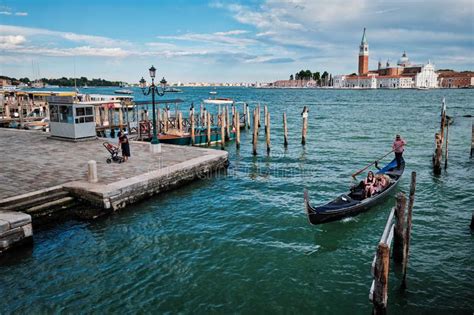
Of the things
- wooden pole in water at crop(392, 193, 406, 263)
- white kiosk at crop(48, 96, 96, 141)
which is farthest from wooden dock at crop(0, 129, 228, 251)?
wooden pole in water at crop(392, 193, 406, 263)

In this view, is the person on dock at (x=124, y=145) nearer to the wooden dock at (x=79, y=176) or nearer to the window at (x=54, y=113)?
the wooden dock at (x=79, y=176)

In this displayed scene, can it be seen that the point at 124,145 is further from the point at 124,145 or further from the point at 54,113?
the point at 54,113

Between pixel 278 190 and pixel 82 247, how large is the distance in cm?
763

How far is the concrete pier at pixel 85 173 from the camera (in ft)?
33.8

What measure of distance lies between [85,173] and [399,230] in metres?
9.53

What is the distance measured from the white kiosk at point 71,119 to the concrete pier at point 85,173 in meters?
0.48

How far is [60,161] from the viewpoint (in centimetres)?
1395

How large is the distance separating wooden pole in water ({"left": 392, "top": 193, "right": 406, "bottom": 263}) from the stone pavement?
8093mm

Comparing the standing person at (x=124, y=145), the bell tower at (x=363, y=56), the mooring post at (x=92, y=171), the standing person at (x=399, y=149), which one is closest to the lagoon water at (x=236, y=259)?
the mooring post at (x=92, y=171)

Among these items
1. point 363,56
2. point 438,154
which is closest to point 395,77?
point 363,56

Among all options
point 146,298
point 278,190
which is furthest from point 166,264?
point 278,190

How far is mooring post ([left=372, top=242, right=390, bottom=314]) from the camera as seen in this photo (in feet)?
18.1

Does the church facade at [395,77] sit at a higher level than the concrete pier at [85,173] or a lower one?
higher

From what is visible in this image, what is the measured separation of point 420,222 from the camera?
1114cm
